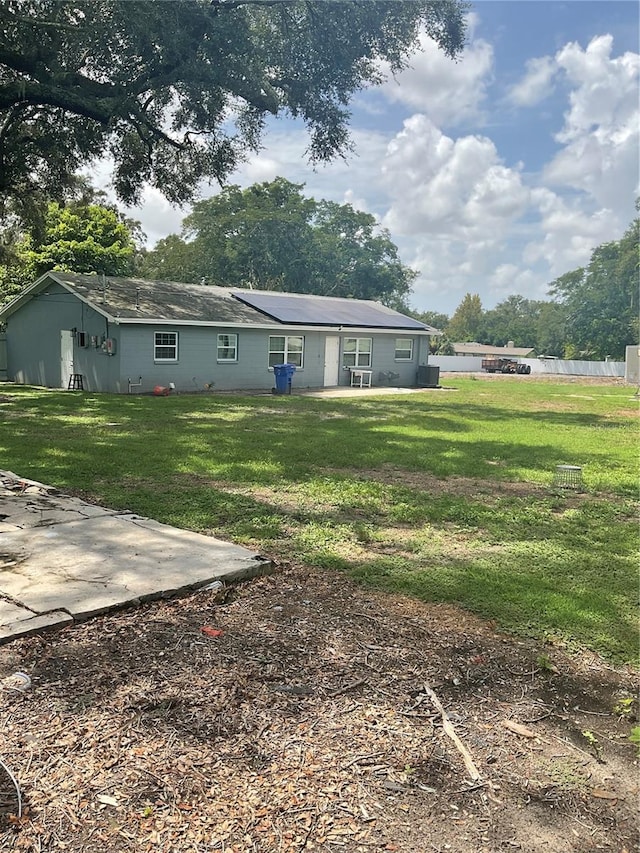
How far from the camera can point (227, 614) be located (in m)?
3.85

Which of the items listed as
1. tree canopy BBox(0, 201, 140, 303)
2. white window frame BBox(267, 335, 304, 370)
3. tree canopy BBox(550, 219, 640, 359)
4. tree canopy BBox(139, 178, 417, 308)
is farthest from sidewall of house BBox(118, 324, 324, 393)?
tree canopy BBox(550, 219, 640, 359)

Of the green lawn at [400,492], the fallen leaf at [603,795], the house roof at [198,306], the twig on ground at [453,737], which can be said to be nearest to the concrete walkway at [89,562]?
the green lawn at [400,492]

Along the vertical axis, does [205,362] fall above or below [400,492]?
above

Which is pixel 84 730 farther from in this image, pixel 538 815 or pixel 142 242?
pixel 142 242

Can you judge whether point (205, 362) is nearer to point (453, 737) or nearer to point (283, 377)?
point (283, 377)

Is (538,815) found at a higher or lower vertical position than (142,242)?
lower

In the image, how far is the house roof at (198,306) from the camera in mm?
19203

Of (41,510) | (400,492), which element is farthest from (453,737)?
(400,492)

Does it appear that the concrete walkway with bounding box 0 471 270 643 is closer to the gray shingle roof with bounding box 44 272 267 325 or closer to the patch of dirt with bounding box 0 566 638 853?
the patch of dirt with bounding box 0 566 638 853

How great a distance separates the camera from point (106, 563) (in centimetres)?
451

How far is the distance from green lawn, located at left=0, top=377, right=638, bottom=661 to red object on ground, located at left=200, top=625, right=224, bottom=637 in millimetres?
1231

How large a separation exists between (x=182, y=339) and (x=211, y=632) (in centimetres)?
1715

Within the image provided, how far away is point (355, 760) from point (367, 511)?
A: 3.94 m

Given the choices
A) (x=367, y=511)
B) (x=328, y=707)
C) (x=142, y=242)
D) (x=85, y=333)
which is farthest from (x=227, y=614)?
(x=142, y=242)
